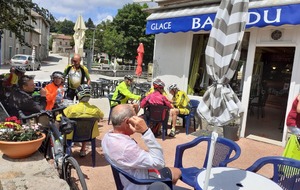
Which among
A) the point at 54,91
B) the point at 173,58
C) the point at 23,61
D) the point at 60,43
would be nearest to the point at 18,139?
the point at 54,91

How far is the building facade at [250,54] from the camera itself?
17.4 ft

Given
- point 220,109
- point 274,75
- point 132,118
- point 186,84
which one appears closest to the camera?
point 132,118

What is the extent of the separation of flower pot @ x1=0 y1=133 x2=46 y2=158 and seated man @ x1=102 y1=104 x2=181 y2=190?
4.50ft

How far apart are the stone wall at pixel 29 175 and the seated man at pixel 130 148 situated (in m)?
0.95

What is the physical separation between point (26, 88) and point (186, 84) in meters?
4.24

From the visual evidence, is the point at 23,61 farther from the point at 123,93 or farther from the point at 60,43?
the point at 60,43

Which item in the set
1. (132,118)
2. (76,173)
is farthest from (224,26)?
(76,173)

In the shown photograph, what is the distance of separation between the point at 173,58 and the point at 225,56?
17.9 feet

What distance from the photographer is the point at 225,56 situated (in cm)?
225

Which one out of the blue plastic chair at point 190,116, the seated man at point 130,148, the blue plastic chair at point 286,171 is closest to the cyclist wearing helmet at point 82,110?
the seated man at point 130,148

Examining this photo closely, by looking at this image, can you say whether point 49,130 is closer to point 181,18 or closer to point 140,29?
point 181,18

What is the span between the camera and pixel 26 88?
451cm

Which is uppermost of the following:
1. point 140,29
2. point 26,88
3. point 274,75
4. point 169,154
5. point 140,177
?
point 140,29

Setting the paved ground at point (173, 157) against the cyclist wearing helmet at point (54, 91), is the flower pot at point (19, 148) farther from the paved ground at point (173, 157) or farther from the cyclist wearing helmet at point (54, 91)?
the cyclist wearing helmet at point (54, 91)
